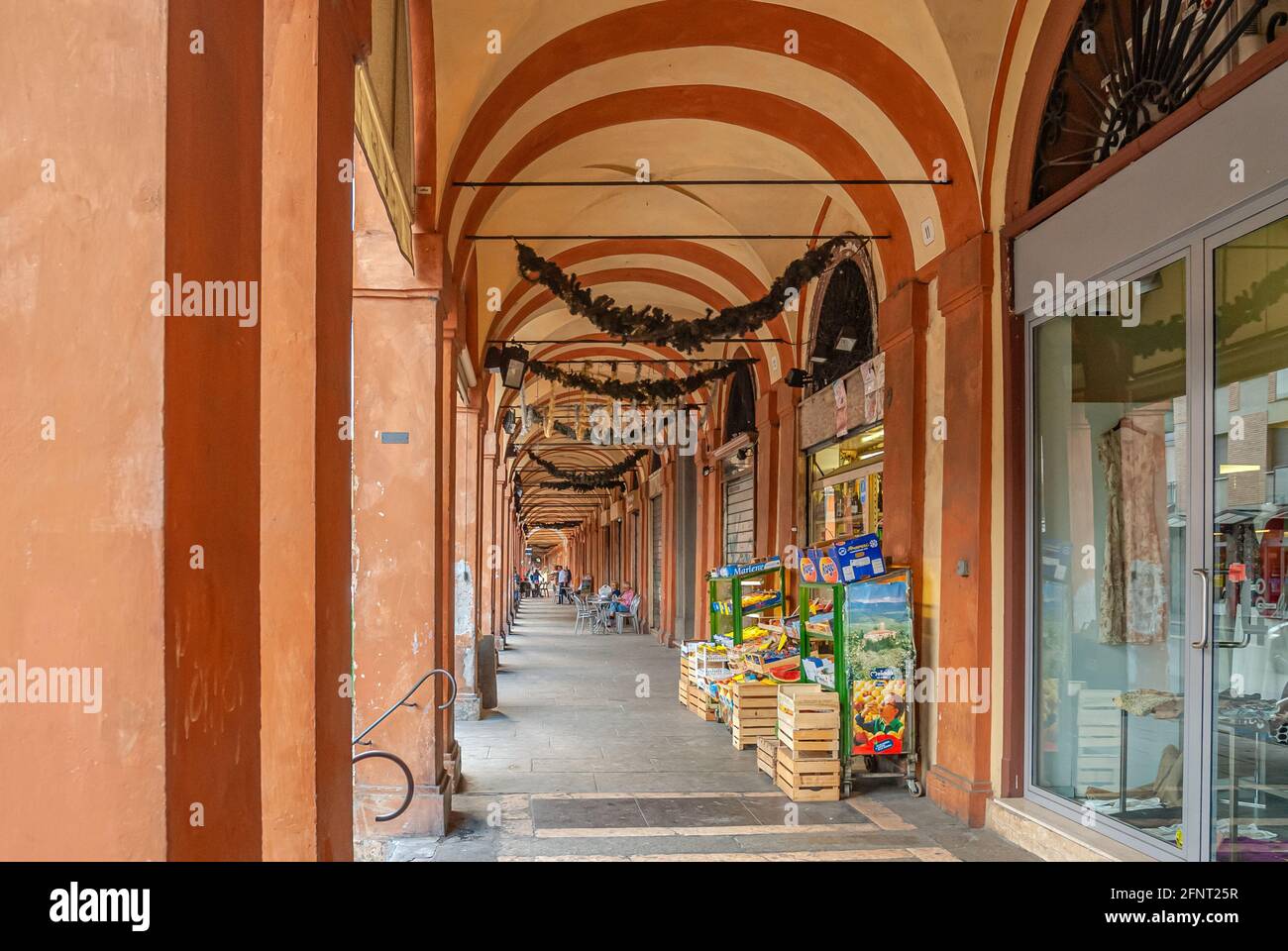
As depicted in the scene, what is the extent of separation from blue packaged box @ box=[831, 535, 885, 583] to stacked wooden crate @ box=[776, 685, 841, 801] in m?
0.88

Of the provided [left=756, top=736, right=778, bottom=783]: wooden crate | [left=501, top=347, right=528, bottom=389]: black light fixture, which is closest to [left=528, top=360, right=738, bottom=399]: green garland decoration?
[left=501, top=347, right=528, bottom=389]: black light fixture

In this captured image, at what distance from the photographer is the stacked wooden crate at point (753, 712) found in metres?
8.77

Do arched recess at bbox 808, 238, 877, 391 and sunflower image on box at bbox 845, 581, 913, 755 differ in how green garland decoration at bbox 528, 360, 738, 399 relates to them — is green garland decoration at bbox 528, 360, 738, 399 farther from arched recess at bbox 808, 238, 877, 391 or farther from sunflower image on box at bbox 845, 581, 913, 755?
sunflower image on box at bbox 845, 581, 913, 755

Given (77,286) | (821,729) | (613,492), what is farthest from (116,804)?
(613,492)

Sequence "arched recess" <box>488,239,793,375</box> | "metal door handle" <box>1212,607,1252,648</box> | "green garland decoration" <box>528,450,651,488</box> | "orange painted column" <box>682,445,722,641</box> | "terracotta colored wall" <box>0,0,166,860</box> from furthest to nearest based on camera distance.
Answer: "green garland decoration" <box>528,450,651,488</box> → "orange painted column" <box>682,445,722,641</box> → "arched recess" <box>488,239,793,375</box> → "metal door handle" <box>1212,607,1252,648</box> → "terracotta colored wall" <box>0,0,166,860</box>

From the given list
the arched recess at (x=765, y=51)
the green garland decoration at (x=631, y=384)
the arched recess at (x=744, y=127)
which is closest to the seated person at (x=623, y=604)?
the green garland decoration at (x=631, y=384)

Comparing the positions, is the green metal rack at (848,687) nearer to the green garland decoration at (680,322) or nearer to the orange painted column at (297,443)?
the green garland decoration at (680,322)

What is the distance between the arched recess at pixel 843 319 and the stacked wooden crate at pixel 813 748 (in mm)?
3465

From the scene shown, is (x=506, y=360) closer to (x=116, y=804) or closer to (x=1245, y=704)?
(x=1245, y=704)

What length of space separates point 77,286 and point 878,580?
21.2ft

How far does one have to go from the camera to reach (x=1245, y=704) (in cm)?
423

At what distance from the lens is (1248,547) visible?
4230 millimetres

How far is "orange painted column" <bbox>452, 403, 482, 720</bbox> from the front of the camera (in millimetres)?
10594
